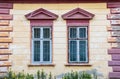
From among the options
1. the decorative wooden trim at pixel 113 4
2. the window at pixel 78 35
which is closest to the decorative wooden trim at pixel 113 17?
the decorative wooden trim at pixel 113 4

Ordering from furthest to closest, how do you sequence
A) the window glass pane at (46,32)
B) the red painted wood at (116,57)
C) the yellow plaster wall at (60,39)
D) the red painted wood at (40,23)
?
1. the window glass pane at (46,32)
2. the red painted wood at (40,23)
3. the yellow plaster wall at (60,39)
4. the red painted wood at (116,57)

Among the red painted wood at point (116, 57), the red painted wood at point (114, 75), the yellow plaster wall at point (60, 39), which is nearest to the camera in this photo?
the red painted wood at point (114, 75)

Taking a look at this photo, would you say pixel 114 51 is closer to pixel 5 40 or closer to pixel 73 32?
pixel 73 32

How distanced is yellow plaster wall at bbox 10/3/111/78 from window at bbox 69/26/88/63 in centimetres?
21

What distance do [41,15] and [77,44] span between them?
5.92ft

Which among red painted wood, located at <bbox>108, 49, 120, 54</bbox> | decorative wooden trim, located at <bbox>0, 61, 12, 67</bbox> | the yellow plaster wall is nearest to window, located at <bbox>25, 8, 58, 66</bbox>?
the yellow plaster wall

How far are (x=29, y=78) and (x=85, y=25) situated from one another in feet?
9.72

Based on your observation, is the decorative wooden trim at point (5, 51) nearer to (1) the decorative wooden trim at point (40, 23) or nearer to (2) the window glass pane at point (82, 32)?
(1) the decorative wooden trim at point (40, 23)

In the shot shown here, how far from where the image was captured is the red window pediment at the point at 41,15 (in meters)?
15.6

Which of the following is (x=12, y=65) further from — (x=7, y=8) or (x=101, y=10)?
(x=101, y=10)

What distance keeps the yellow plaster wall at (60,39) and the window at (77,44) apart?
21 cm

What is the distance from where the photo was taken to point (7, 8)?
15.8 metres

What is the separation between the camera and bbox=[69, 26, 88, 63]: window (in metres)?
15.7

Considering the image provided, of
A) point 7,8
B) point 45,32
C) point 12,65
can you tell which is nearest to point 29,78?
point 12,65
